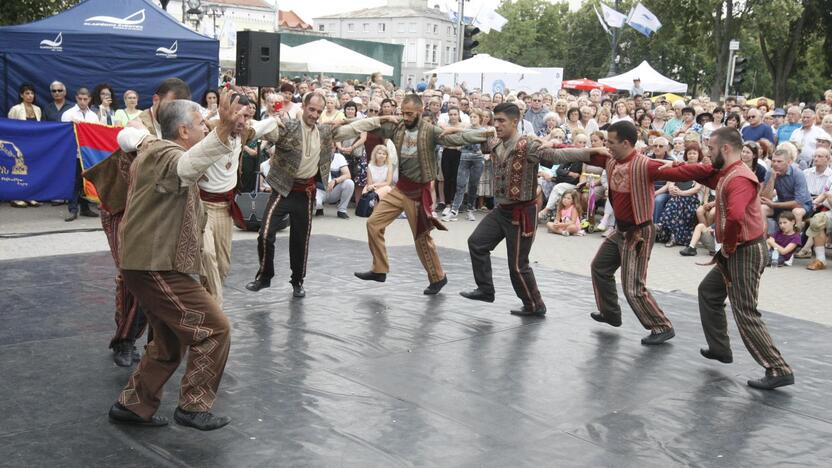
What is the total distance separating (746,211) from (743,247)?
22 centimetres

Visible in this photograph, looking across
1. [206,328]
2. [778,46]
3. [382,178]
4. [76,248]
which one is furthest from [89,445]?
[778,46]

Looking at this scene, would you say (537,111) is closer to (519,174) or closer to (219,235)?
(519,174)

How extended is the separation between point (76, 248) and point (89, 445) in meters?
5.66

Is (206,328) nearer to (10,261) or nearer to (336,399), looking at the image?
(336,399)

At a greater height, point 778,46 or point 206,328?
point 778,46

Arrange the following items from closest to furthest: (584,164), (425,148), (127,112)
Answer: (425,148)
(584,164)
(127,112)

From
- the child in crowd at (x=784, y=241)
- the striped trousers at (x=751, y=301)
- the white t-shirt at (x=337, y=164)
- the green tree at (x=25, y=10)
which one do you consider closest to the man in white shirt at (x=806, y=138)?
the child in crowd at (x=784, y=241)

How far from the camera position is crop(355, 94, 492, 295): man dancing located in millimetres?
7715

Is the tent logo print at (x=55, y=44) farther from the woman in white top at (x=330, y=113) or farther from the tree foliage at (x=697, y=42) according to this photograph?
the tree foliage at (x=697, y=42)

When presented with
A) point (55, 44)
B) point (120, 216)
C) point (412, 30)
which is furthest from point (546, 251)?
point (412, 30)

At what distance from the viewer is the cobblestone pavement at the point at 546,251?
28.4 ft

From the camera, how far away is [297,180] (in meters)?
7.36

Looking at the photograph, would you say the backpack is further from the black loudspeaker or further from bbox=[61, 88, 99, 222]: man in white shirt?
bbox=[61, 88, 99, 222]: man in white shirt

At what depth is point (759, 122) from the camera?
43.2 ft
